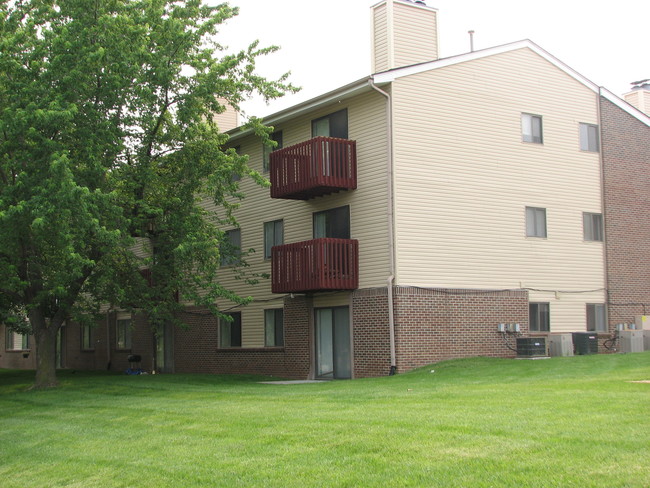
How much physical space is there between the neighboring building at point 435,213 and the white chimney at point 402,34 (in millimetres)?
50

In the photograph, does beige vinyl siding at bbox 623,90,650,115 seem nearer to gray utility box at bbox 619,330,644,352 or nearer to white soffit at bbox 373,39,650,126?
white soffit at bbox 373,39,650,126

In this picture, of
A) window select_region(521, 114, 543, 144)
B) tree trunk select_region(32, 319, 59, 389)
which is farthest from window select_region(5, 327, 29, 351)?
window select_region(521, 114, 543, 144)

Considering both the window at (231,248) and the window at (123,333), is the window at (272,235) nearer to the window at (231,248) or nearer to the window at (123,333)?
the window at (231,248)

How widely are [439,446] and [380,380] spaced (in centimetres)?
1088

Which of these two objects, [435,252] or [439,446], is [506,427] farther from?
[435,252]

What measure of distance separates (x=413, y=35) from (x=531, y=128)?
15.2 feet

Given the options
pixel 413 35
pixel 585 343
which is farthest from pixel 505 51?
pixel 585 343

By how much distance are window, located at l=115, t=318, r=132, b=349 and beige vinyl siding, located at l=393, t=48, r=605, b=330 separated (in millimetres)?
17004

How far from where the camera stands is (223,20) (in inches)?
931

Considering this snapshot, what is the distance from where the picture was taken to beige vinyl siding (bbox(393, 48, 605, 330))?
2384 cm

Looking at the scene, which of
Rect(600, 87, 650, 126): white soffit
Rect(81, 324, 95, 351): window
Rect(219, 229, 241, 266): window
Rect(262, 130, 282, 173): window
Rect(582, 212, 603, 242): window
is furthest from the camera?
Rect(81, 324, 95, 351): window

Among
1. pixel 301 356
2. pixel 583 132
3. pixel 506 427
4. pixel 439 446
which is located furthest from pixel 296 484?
pixel 583 132

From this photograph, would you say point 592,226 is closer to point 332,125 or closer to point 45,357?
point 332,125

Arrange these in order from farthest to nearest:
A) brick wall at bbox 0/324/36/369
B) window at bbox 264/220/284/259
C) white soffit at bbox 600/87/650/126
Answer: brick wall at bbox 0/324/36/369 < white soffit at bbox 600/87/650/126 < window at bbox 264/220/284/259
